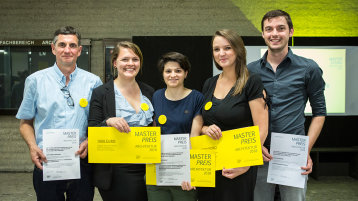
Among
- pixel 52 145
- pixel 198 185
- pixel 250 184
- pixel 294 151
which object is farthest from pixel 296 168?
pixel 52 145

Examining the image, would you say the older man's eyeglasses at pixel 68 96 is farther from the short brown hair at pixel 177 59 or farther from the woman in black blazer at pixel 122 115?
the short brown hair at pixel 177 59

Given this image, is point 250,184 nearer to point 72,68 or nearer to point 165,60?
point 165,60

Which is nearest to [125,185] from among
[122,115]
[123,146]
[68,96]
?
[123,146]

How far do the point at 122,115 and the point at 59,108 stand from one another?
0.41 meters

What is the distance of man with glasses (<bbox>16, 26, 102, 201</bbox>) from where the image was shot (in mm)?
1823

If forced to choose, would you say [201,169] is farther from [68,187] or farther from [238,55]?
[68,187]

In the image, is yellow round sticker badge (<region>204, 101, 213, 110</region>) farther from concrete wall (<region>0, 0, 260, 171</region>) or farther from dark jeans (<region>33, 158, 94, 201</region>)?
concrete wall (<region>0, 0, 260, 171</region>)

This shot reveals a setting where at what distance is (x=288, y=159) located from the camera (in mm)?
1754

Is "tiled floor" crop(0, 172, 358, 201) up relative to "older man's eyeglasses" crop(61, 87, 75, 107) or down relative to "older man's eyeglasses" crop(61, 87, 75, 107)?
down

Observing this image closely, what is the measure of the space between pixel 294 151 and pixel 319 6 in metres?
4.47

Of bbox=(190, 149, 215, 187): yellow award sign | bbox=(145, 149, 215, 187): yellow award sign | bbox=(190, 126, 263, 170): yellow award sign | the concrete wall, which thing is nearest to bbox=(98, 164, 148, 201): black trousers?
bbox=(145, 149, 215, 187): yellow award sign

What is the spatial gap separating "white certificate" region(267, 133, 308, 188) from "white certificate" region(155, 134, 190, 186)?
537mm

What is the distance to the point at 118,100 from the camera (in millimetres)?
1804

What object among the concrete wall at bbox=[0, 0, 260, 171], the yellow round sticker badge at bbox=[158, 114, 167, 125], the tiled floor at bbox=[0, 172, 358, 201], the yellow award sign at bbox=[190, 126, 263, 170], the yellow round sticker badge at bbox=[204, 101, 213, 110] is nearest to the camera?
the yellow award sign at bbox=[190, 126, 263, 170]
